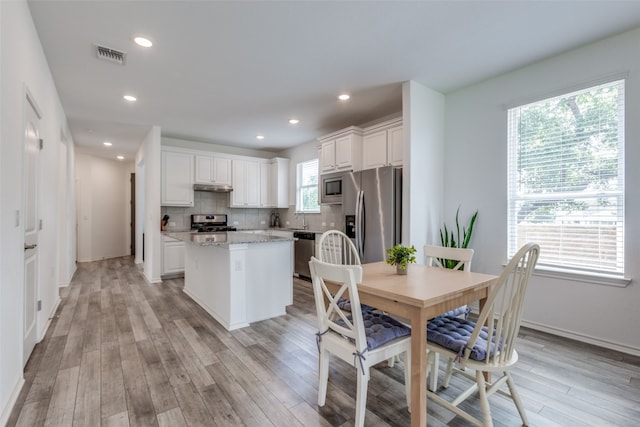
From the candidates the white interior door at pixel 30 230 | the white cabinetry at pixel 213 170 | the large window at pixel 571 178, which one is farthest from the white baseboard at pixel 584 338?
the white cabinetry at pixel 213 170

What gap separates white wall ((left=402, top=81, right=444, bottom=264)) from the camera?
3.43 metres

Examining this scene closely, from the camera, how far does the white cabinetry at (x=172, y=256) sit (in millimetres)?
5352

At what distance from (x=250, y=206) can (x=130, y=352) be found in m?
4.23

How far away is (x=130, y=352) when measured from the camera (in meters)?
2.59

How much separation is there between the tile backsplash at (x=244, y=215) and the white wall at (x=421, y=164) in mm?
1976

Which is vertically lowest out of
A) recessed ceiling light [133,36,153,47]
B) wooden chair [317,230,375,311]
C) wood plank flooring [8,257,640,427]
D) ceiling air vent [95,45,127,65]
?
wood plank flooring [8,257,640,427]

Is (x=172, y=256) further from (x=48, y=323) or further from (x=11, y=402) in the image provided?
(x=11, y=402)

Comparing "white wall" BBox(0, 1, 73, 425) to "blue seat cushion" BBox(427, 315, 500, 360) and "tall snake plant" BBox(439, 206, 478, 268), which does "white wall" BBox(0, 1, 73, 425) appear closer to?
"blue seat cushion" BBox(427, 315, 500, 360)

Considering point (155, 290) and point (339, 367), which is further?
point (155, 290)

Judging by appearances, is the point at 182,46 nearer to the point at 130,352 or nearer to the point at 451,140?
the point at 130,352

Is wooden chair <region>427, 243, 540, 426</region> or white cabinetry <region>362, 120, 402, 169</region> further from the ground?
white cabinetry <region>362, 120, 402, 169</region>

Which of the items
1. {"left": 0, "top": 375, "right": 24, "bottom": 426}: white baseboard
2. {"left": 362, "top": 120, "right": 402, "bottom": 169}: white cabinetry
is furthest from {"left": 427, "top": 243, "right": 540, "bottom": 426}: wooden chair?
{"left": 362, "top": 120, "right": 402, "bottom": 169}: white cabinetry

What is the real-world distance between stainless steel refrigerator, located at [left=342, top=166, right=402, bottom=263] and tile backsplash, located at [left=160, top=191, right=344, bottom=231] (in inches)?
53.1

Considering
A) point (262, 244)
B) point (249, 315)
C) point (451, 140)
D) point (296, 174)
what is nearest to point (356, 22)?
point (451, 140)
